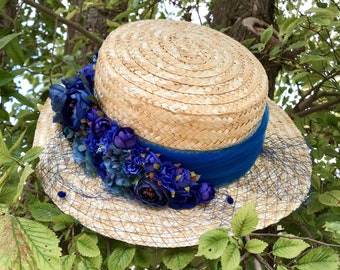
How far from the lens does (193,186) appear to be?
106 cm

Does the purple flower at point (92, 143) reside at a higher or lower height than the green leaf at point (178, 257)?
higher

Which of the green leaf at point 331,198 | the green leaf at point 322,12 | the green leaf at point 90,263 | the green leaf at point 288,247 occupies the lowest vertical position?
the green leaf at point 90,263

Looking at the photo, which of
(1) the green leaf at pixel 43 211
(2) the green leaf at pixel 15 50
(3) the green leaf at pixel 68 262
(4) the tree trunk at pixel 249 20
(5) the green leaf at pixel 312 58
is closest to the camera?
(3) the green leaf at pixel 68 262

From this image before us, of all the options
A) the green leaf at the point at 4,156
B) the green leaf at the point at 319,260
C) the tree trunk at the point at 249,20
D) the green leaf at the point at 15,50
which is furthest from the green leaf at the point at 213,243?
the tree trunk at the point at 249,20

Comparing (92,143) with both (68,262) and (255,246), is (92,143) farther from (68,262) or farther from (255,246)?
(255,246)

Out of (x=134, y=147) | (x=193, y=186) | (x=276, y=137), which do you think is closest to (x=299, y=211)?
(x=276, y=137)

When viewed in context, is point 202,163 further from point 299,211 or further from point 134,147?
point 299,211

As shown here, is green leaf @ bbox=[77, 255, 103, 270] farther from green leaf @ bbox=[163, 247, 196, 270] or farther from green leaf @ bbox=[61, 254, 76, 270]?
green leaf @ bbox=[163, 247, 196, 270]

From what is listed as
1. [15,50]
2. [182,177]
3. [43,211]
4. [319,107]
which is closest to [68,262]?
[43,211]

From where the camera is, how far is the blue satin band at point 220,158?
1038mm

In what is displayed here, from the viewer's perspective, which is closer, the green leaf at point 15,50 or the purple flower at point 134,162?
the purple flower at point 134,162

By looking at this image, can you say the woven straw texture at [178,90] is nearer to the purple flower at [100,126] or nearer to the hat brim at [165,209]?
the purple flower at [100,126]

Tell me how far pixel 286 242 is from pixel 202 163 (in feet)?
0.79

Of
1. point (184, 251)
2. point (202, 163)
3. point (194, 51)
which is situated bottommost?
point (184, 251)
